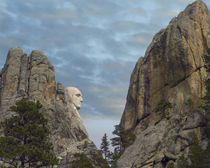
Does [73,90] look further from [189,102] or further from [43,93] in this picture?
[189,102]

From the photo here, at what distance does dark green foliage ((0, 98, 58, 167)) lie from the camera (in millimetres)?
48969

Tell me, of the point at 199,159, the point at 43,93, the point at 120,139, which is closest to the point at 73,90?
the point at 43,93

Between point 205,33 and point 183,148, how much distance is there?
3772cm

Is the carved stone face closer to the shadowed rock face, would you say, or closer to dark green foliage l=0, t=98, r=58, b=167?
the shadowed rock face

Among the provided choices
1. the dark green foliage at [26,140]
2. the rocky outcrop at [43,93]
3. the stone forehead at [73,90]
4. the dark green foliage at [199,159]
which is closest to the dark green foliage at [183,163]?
the dark green foliage at [199,159]

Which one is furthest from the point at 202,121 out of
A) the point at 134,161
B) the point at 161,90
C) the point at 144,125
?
the point at 161,90

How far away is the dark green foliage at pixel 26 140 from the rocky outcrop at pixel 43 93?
108 feet

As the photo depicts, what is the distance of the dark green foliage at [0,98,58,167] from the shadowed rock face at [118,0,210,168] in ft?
46.2

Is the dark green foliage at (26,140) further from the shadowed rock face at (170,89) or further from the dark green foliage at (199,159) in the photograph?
the dark green foliage at (199,159)

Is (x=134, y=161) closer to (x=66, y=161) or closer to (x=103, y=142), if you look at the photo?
(x=66, y=161)

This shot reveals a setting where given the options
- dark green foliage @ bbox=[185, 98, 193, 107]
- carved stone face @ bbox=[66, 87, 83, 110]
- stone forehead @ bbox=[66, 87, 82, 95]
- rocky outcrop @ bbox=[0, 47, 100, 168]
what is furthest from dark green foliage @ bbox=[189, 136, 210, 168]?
stone forehead @ bbox=[66, 87, 82, 95]

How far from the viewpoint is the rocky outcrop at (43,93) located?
89.6 meters

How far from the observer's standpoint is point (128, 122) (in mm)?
89688

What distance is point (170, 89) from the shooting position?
258ft
